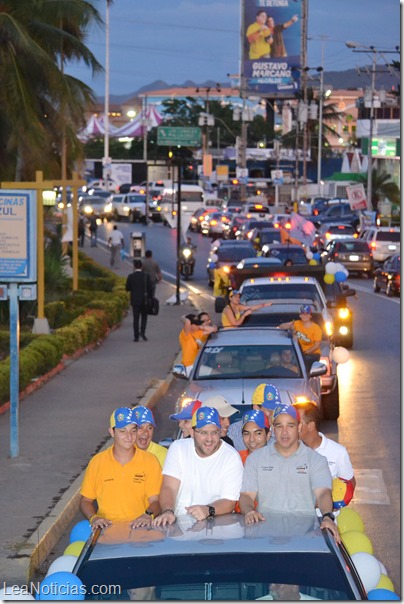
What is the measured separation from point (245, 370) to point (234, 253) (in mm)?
25899

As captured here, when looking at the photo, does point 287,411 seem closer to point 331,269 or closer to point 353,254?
point 331,269

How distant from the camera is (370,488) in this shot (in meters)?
13.7

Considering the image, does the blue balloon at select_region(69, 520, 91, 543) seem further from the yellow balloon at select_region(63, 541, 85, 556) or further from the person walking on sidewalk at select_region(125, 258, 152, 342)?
the person walking on sidewalk at select_region(125, 258, 152, 342)

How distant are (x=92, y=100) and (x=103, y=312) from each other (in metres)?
9.43

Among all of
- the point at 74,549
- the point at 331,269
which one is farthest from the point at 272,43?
the point at 74,549

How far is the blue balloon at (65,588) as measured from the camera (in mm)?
5520

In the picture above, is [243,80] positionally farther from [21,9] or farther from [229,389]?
[229,389]

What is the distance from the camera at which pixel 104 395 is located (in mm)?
20375

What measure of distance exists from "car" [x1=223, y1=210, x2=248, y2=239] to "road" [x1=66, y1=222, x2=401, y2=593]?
1052 inches

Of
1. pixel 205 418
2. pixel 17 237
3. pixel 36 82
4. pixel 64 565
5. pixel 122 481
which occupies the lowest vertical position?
pixel 64 565

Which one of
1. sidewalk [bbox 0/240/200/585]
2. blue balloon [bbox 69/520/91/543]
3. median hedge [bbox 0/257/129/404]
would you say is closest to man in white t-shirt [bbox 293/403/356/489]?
blue balloon [bbox 69/520/91/543]

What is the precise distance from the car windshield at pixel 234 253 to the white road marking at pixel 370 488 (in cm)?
2585

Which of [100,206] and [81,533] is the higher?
[100,206]

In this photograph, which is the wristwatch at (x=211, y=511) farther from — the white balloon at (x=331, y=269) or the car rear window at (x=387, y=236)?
the car rear window at (x=387, y=236)
